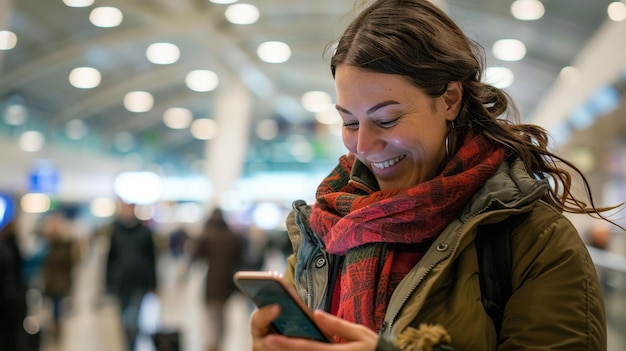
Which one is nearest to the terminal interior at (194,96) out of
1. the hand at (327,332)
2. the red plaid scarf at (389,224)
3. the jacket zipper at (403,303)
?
the red plaid scarf at (389,224)

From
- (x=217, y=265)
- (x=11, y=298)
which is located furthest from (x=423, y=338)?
(x=217, y=265)

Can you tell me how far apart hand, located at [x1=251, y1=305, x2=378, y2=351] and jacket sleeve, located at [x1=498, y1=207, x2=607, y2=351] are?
0.29 metres

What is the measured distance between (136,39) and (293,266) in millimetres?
14944

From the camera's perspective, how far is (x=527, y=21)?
13102mm

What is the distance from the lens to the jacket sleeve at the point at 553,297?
1483mm

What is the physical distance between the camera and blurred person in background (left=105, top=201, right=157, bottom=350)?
27.6 feet

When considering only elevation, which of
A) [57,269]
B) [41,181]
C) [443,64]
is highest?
[41,181]

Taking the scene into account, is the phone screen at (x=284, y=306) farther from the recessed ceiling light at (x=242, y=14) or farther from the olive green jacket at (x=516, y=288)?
the recessed ceiling light at (x=242, y=14)

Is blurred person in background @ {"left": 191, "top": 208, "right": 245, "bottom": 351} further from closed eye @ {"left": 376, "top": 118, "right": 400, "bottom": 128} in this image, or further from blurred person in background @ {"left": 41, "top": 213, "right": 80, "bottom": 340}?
closed eye @ {"left": 376, "top": 118, "right": 400, "bottom": 128}

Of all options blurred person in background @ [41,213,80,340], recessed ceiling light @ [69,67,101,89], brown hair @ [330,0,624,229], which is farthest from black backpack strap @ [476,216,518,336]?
recessed ceiling light @ [69,67,101,89]

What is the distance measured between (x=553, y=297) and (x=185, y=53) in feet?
58.2

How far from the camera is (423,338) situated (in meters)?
1.46

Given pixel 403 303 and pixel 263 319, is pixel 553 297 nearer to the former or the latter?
pixel 403 303

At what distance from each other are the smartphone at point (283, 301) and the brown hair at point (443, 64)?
553mm
